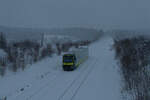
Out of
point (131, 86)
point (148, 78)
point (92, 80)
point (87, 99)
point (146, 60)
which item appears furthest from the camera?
point (92, 80)

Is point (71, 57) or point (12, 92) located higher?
point (71, 57)

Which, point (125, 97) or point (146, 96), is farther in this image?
point (125, 97)

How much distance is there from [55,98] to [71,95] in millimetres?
1107

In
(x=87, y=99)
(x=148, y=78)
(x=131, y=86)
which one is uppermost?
(x=148, y=78)

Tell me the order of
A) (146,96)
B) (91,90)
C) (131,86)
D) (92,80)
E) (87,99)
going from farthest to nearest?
(92,80) → (91,90) → (131,86) → (87,99) → (146,96)

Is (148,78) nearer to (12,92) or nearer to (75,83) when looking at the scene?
(75,83)

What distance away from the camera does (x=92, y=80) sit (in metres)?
12.9

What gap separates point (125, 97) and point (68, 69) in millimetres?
9190

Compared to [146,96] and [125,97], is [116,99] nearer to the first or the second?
[125,97]

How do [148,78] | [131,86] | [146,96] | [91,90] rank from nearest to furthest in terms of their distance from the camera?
[146,96]
[148,78]
[131,86]
[91,90]

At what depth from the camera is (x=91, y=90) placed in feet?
34.1

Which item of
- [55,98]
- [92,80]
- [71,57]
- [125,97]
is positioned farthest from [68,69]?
[125,97]

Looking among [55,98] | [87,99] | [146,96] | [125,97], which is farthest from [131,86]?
[55,98]

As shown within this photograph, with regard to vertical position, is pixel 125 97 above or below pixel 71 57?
below
